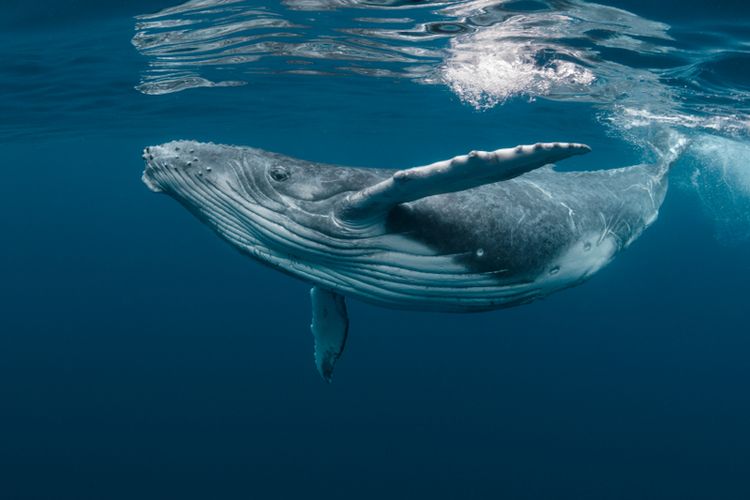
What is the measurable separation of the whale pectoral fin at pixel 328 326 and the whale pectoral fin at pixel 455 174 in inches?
80.9

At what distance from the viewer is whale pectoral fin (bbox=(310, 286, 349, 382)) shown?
231 inches

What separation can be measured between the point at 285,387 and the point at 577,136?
21.5 metres

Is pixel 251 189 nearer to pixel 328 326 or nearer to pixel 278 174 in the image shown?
pixel 278 174

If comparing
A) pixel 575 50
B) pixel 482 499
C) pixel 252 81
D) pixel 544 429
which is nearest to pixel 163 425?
pixel 482 499

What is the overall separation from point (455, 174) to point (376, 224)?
1001mm

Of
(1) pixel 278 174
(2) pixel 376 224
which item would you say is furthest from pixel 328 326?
(1) pixel 278 174

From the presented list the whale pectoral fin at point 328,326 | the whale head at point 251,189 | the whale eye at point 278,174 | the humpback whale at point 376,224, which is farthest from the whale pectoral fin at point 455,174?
the whale pectoral fin at point 328,326

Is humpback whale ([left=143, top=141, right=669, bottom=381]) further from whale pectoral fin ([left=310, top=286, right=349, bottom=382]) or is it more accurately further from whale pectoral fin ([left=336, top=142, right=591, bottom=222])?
whale pectoral fin ([left=310, top=286, right=349, bottom=382])

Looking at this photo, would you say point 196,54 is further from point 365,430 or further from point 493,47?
point 365,430

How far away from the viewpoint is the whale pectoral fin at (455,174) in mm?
3256

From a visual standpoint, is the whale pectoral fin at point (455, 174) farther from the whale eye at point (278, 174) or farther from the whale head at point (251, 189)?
the whale eye at point (278, 174)

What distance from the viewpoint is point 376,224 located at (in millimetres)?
4207

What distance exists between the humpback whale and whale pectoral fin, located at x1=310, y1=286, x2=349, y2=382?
3.68ft

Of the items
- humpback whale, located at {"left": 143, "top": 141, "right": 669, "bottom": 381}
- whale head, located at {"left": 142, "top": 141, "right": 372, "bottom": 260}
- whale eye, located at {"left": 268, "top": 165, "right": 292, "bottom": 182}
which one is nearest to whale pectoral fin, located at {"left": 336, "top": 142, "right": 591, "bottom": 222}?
humpback whale, located at {"left": 143, "top": 141, "right": 669, "bottom": 381}
